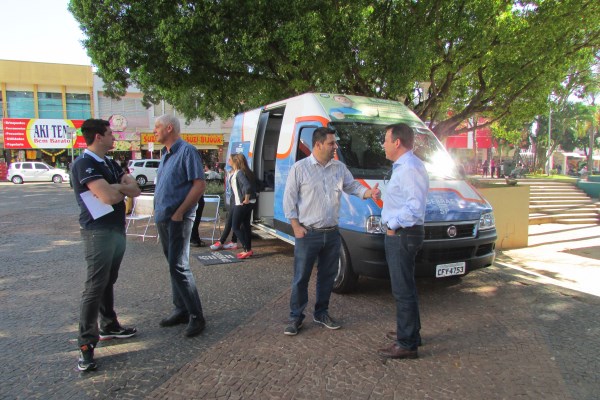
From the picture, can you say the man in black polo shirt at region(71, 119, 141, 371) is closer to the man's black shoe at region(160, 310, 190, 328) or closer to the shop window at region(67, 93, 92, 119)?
the man's black shoe at region(160, 310, 190, 328)

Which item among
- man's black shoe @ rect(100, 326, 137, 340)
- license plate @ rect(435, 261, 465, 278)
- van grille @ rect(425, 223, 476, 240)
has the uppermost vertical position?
van grille @ rect(425, 223, 476, 240)

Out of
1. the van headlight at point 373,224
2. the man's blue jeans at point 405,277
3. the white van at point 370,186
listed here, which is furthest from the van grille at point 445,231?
the man's blue jeans at point 405,277

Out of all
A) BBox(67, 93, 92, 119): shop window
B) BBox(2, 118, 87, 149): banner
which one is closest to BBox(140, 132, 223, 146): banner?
BBox(2, 118, 87, 149): banner

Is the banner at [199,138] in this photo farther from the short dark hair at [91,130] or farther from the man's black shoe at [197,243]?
the short dark hair at [91,130]

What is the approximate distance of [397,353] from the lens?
3391 millimetres

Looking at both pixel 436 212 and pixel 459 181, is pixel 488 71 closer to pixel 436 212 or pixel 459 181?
pixel 459 181

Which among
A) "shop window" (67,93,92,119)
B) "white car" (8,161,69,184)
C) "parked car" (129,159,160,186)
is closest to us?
"parked car" (129,159,160,186)

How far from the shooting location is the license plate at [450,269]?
436 cm

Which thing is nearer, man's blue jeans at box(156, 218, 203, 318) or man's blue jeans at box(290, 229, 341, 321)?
man's blue jeans at box(156, 218, 203, 318)

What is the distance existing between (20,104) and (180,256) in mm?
37950

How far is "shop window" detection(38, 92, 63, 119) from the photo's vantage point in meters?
33.9

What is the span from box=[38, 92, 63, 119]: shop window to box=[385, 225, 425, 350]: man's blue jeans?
3805 cm

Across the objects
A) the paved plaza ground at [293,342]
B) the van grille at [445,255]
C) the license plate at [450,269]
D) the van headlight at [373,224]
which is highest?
the van headlight at [373,224]

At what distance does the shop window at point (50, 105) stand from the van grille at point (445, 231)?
1478 inches
